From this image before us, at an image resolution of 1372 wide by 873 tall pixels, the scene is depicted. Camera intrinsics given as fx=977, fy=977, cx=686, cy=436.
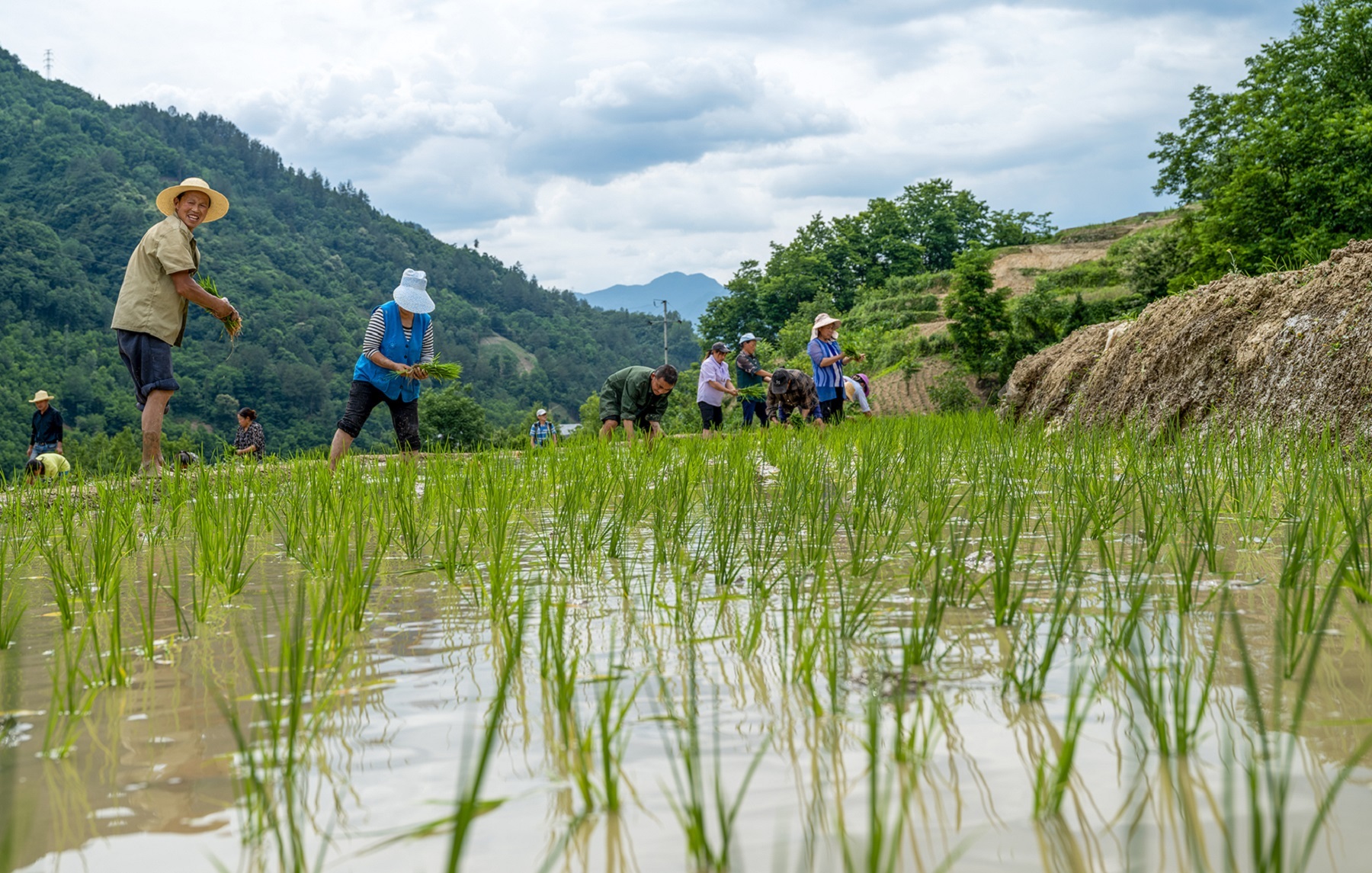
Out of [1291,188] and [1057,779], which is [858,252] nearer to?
[1291,188]

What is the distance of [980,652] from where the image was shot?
1859 millimetres

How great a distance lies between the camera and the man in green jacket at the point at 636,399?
8.72 m

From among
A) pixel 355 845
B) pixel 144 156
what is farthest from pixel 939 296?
pixel 144 156

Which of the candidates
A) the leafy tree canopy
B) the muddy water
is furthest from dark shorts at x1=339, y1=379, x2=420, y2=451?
the leafy tree canopy

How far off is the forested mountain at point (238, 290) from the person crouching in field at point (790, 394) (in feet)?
101

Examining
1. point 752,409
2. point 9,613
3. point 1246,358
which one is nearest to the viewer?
point 9,613

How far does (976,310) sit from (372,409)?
15.6 meters

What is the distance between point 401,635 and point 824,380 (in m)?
8.98

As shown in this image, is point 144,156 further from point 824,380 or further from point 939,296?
point 824,380

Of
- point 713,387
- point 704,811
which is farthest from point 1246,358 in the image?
point 704,811

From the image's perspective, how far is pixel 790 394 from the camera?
461 inches

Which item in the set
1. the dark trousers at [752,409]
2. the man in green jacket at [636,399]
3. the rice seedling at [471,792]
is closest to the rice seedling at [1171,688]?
the rice seedling at [471,792]

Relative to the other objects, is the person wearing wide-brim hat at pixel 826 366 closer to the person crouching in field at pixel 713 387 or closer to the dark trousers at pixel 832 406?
the dark trousers at pixel 832 406

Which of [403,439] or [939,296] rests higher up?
[939,296]
